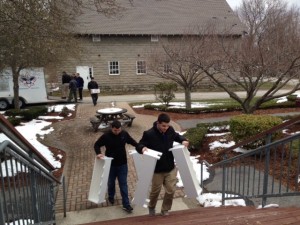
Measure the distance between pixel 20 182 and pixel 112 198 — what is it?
3.20 m

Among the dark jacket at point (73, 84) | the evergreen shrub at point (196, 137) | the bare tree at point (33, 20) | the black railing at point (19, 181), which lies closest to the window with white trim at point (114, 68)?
the dark jacket at point (73, 84)

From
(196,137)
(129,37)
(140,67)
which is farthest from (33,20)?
(140,67)

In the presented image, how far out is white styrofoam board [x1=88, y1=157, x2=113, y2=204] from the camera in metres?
5.59

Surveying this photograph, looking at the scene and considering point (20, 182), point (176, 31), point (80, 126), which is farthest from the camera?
point (176, 31)

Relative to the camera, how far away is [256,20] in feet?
39.7

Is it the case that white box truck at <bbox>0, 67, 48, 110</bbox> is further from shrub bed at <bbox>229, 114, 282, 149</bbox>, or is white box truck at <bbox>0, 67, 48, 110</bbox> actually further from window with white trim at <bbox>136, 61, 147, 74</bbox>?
shrub bed at <bbox>229, 114, 282, 149</bbox>

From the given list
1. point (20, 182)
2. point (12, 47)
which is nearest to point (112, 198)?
point (20, 182)

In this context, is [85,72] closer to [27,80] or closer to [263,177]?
[27,80]

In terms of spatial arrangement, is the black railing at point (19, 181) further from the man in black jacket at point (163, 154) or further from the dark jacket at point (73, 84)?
the dark jacket at point (73, 84)

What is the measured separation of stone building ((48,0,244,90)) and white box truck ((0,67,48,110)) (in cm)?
A: 822

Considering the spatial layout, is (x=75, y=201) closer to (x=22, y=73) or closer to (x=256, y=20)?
(x=256, y=20)

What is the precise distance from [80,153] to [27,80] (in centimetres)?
1185

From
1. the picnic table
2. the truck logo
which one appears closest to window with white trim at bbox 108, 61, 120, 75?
the truck logo

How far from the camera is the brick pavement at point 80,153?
6740mm
